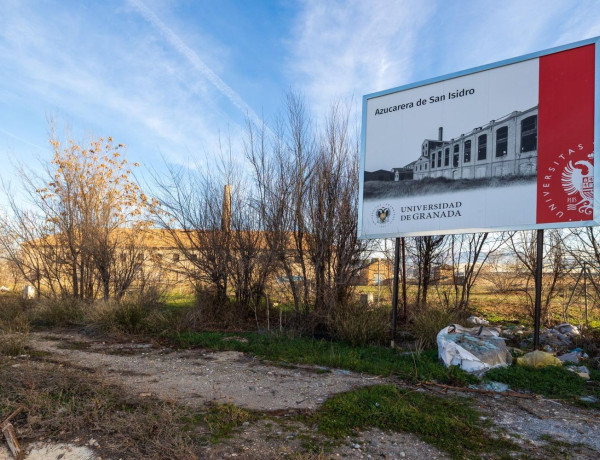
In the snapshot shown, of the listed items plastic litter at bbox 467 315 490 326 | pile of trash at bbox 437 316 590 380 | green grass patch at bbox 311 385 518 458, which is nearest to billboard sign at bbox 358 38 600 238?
pile of trash at bbox 437 316 590 380

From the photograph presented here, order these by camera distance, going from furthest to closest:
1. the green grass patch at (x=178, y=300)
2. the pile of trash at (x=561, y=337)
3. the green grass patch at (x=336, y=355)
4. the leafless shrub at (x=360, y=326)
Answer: the green grass patch at (x=178, y=300)
the leafless shrub at (x=360, y=326)
the pile of trash at (x=561, y=337)
the green grass patch at (x=336, y=355)

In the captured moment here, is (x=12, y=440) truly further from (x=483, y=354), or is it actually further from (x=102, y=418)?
(x=483, y=354)

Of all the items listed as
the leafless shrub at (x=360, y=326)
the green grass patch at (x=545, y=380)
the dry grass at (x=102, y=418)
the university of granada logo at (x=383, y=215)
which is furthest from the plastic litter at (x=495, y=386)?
the university of granada logo at (x=383, y=215)

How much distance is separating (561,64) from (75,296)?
12606 millimetres

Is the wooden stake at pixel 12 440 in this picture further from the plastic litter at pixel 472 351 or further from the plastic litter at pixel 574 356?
the plastic litter at pixel 574 356

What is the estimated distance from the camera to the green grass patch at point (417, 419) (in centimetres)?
338

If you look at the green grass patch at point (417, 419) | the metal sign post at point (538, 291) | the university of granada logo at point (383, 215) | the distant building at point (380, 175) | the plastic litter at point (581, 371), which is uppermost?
the distant building at point (380, 175)

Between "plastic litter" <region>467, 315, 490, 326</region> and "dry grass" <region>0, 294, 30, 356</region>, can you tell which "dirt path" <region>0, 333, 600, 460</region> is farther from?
"plastic litter" <region>467, 315, 490, 326</region>

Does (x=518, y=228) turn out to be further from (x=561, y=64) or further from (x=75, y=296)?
(x=75, y=296)

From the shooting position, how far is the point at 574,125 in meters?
6.38

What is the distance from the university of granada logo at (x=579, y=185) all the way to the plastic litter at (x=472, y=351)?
2.34 metres

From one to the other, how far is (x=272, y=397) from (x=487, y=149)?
5524 mm

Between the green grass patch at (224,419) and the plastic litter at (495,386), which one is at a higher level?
the green grass patch at (224,419)

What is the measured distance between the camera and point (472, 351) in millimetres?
5695
